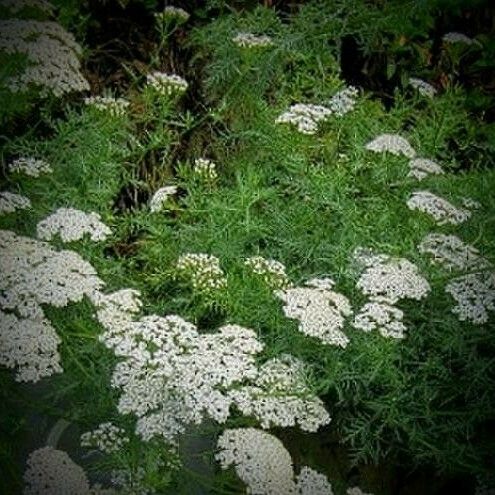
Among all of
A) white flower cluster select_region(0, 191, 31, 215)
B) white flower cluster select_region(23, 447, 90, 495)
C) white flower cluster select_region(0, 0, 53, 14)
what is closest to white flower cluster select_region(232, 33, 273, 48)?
white flower cluster select_region(0, 0, 53, 14)

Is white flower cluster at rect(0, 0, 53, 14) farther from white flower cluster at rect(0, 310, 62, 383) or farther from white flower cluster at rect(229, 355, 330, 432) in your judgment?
white flower cluster at rect(229, 355, 330, 432)

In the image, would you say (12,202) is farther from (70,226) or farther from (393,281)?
(393,281)

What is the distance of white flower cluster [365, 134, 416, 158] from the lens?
3.72 m

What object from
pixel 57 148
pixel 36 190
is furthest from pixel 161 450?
pixel 57 148

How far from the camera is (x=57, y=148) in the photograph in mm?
3836

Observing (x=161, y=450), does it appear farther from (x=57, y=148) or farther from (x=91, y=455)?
(x=57, y=148)

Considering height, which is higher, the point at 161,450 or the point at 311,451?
the point at 161,450

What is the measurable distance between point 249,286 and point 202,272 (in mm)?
240

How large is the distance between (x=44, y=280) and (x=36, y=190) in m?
0.86

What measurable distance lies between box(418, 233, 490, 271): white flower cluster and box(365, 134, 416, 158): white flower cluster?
0.54 m

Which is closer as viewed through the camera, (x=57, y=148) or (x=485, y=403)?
(x=485, y=403)

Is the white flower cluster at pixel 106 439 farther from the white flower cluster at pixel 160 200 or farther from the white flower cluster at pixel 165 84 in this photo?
the white flower cluster at pixel 165 84

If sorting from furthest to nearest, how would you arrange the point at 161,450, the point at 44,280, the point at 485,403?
the point at 485,403
the point at 44,280
the point at 161,450

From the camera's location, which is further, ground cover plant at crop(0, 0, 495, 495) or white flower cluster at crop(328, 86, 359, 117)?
white flower cluster at crop(328, 86, 359, 117)
